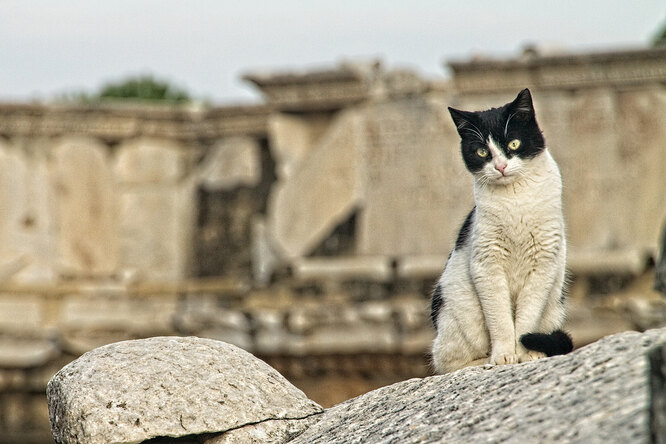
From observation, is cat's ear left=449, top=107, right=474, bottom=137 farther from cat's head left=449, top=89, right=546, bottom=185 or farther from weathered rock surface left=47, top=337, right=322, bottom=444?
weathered rock surface left=47, top=337, right=322, bottom=444

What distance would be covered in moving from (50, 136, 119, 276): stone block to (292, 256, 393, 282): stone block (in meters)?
3.03

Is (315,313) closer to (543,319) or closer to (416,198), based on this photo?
(416,198)

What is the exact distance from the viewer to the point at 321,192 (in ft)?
54.1

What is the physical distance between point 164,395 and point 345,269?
10.6 metres

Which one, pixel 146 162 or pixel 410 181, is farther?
pixel 146 162

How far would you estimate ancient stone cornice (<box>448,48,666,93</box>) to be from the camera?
1502 centimetres

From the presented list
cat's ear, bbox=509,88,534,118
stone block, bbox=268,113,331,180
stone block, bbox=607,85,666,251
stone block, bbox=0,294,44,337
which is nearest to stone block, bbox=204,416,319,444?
cat's ear, bbox=509,88,534,118

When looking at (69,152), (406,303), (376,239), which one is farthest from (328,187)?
(69,152)

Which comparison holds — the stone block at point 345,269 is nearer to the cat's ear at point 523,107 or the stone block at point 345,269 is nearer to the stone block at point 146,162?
the stone block at point 146,162

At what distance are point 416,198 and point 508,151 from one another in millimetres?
10175

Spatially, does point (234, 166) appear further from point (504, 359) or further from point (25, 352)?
point (504, 359)

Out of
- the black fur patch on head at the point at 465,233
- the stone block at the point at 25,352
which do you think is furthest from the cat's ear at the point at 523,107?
the stone block at the point at 25,352

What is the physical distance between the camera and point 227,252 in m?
17.2

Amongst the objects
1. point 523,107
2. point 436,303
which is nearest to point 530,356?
point 436,303
